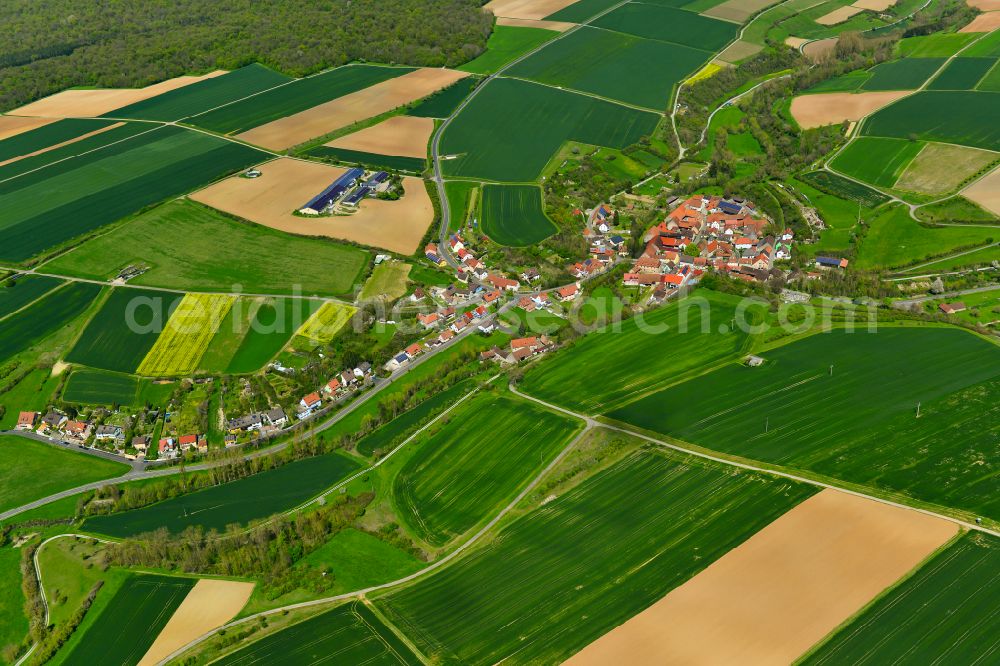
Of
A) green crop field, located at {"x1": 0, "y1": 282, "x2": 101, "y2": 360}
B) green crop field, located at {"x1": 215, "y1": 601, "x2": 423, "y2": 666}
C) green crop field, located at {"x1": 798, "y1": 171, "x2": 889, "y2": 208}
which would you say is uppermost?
green crop field, located at {"x1": 798, "y1": 171, "x2": 889, "y2": 208}

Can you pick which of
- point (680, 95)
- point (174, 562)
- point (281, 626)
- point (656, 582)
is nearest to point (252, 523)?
point (174, 562)

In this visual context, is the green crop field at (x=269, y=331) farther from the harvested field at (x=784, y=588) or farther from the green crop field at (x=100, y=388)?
the harvested field at (x=784, y=588)

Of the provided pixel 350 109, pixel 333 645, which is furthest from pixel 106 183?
pixel 333 645

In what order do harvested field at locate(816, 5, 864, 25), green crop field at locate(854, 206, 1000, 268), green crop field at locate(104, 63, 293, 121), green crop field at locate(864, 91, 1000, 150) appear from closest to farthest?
green crop field at locate(854, 206, 1000, 268), green crop field at locate(864, 91, 1000, 150), green crop field at locate(104, 63, 293, 121), harvested field at locate(816, 5, 864, 25)

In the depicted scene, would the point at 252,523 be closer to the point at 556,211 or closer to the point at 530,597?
the point at 530,597

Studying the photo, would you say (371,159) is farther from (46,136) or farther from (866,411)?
(866,411)

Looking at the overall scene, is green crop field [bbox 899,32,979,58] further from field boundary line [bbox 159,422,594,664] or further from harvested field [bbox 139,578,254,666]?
harvested field [bbox 139,578,254,666]

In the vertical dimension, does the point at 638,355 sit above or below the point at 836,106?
below

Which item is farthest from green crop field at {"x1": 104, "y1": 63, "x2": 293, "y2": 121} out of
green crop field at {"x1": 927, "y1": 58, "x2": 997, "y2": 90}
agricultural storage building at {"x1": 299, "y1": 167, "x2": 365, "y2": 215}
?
green crop field at {"x1": 927, "y1": 58, "x2": 997, "y2": 90}
